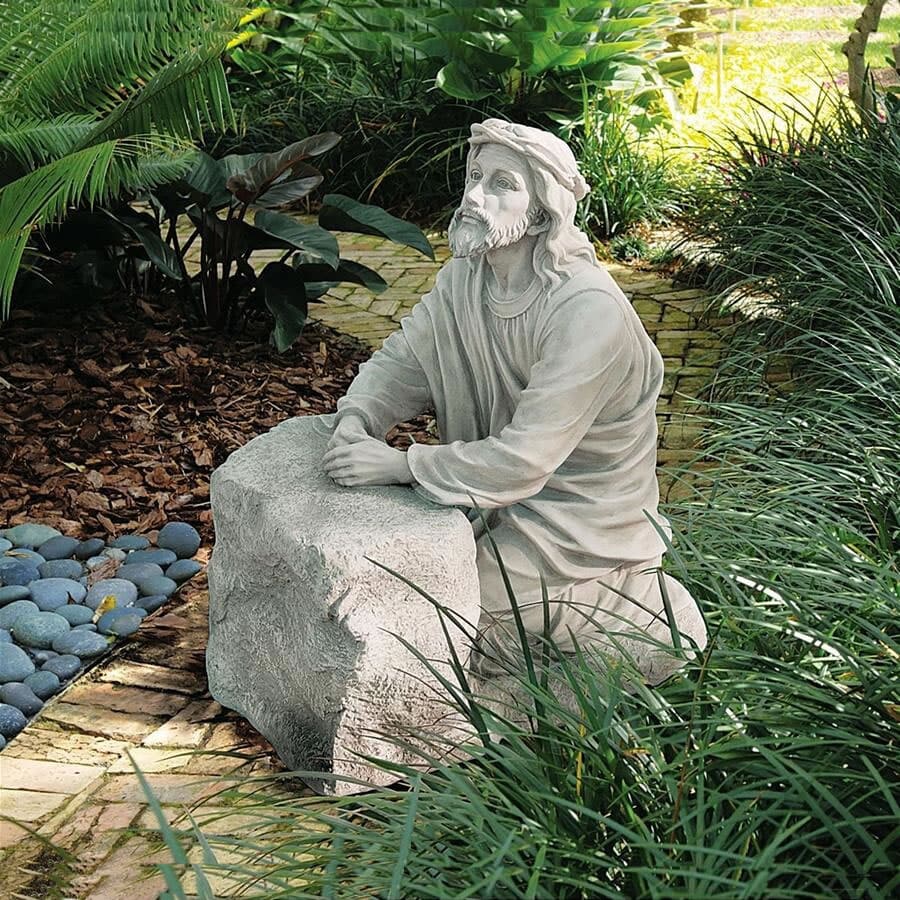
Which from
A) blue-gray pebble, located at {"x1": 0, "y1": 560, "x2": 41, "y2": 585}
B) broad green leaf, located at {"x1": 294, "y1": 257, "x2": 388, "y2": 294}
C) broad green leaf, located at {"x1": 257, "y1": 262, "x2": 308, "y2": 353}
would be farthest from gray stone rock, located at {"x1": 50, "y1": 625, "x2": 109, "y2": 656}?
broad green leaf, located at {"x1": 294, "y1": 257, "x2": 388, "y2": 294}

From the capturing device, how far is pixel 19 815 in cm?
334

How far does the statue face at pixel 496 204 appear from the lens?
3.19m

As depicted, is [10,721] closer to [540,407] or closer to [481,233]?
[540,407]

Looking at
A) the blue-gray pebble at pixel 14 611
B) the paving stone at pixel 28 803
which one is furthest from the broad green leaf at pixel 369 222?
the paving stone at pixel 28 803

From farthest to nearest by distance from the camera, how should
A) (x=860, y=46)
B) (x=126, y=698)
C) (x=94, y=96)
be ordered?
(x=860, y=46) → (x=94, y=96) → (x=126, y=698)

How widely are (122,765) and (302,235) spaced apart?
10.5 feet

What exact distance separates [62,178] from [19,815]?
2.61 meters

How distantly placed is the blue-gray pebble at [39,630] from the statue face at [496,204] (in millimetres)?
1855

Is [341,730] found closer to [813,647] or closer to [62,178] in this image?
[813,647]

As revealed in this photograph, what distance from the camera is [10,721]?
3.78 metres

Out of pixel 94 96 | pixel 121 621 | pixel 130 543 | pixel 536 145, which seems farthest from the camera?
pixel 94 96

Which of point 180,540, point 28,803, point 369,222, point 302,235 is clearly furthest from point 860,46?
point 28,803

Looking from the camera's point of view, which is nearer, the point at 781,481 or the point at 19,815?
the point at 19,815

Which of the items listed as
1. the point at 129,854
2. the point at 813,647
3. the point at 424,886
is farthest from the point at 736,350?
the point at 424,886
